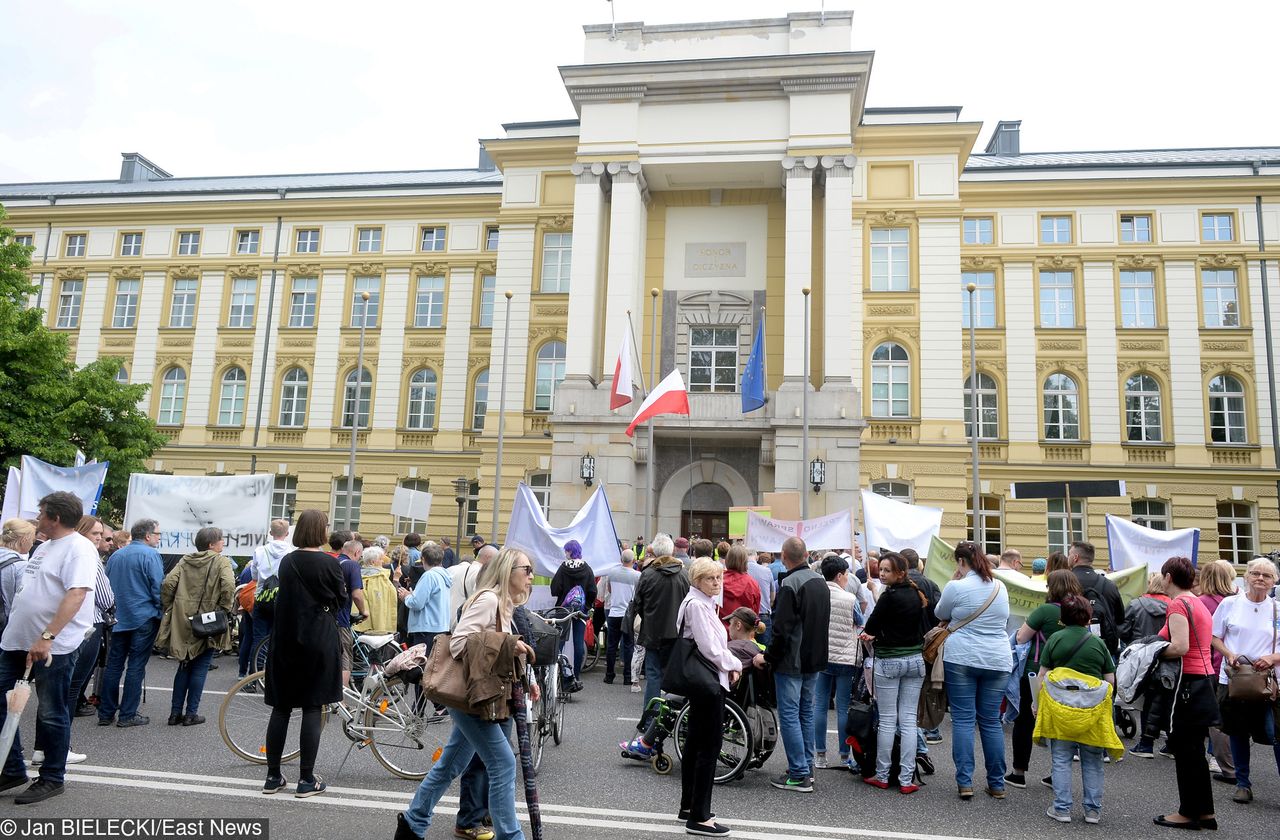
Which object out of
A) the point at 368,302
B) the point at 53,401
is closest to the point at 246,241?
the point at 368,302

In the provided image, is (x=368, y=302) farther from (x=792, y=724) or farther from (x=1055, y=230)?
(x=792, y=724)

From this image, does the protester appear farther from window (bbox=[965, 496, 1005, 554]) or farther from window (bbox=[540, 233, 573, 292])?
window (bbox=[540, 233, 573, 292])

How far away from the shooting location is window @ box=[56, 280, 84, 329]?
35344 mm

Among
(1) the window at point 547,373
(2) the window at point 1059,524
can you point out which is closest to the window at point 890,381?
(2) the window at point 1059,524

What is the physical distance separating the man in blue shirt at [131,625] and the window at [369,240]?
2620cm

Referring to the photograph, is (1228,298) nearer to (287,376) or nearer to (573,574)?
(573,574)

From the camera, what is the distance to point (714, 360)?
2738 cm

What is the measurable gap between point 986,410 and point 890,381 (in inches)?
195

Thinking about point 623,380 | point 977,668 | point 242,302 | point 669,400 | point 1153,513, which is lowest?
point 977,668

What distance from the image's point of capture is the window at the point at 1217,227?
3002 cm

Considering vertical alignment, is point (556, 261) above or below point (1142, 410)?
above

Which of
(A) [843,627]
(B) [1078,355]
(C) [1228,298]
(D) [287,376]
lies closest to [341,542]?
(A) [843,627]

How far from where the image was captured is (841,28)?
85.9 ft

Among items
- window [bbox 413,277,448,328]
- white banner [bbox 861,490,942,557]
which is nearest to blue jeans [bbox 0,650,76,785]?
white banner [bbox 861,490,942,557]
